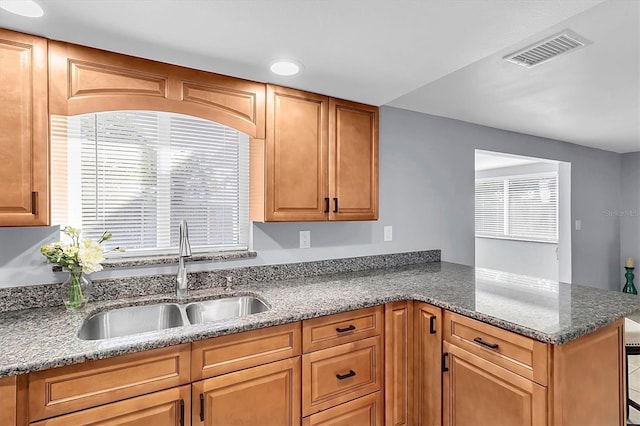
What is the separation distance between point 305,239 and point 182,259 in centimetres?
84

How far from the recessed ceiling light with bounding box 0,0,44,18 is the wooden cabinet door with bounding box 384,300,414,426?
6.33ft

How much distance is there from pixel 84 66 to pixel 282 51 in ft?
2.89

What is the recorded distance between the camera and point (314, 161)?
2123 mm

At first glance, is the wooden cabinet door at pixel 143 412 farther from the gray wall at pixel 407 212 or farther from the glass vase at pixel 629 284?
the glass vase at pixel 629 284

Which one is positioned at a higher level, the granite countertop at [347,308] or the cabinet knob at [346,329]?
the granite countertop at [347,308]

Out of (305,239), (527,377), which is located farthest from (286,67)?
(527,377)

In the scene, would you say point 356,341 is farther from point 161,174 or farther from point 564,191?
point 564,191

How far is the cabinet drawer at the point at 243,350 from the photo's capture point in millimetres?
1365

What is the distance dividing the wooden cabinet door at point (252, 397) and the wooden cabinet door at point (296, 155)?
821 mm

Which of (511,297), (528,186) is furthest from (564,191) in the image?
(511,297)

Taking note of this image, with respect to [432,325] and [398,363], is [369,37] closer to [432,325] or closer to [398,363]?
[432,325]

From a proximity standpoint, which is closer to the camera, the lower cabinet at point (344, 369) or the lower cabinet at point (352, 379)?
the lower cabinet at point (352, 379)

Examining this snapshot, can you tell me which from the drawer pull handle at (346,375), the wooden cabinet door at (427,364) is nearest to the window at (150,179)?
the drawer pull handle at (346,375)

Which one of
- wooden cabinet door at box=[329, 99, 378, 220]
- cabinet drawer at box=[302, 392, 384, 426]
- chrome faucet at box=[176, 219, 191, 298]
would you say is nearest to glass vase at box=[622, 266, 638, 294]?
wooden cabinet door at box=[329, 99, 378, 220]
